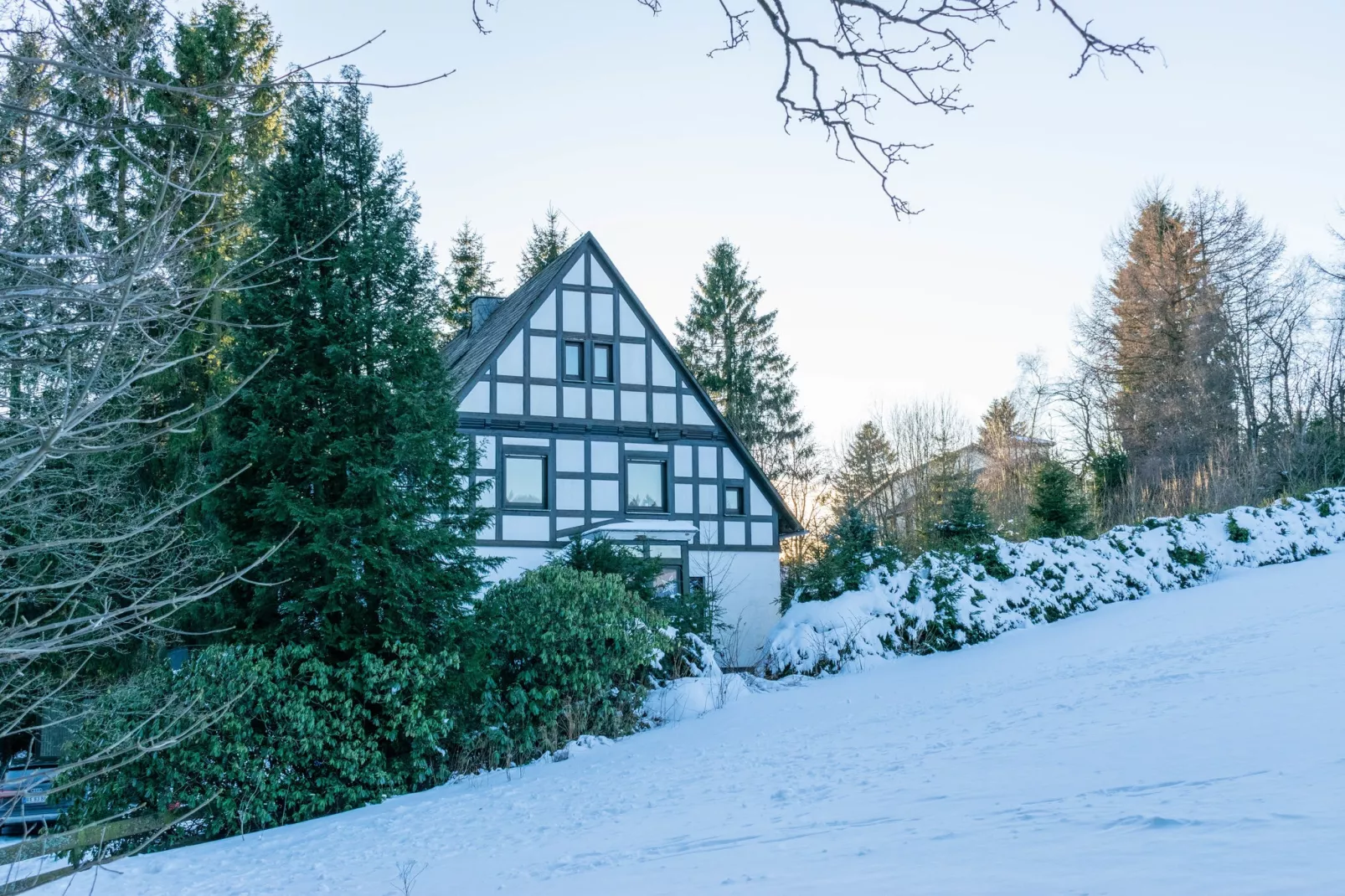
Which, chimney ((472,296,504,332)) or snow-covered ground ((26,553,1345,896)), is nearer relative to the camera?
snow-covered ground ((26,553,1345,896))

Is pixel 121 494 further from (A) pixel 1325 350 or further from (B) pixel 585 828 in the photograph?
(A) pixel 1325 350

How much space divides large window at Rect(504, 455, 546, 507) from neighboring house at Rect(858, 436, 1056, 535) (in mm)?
14889

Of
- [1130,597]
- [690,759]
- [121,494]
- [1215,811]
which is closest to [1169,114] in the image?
[1215,811]

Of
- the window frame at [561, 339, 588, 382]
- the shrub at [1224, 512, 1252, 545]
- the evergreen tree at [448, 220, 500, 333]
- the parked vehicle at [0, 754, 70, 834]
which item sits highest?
the evergreen tree at [448, 220, 500, 333]

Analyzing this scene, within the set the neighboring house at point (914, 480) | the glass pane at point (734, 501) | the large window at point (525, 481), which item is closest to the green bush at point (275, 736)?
the large window at point (525, 481)

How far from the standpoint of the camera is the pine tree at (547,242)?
35.0 meters

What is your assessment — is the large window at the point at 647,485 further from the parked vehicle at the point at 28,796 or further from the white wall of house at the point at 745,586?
the parked vehicle at the point at 28,796

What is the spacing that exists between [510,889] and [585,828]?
1272mm

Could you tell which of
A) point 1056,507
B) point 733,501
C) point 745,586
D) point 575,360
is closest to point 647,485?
point 733,501

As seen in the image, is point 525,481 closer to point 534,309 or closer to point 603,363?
point 603,363

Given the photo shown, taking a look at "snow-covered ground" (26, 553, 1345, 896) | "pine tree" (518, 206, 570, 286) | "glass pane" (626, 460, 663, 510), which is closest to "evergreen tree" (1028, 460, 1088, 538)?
"snow-covered ground" (26, 553, 1345, 896)

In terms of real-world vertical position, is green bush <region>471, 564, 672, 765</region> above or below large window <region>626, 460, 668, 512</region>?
below

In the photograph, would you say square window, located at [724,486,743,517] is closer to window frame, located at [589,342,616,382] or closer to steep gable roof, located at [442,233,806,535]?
steep gable roof, located at [442,233,806,535]

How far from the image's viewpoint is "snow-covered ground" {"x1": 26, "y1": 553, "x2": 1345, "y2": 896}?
12.4 ft
